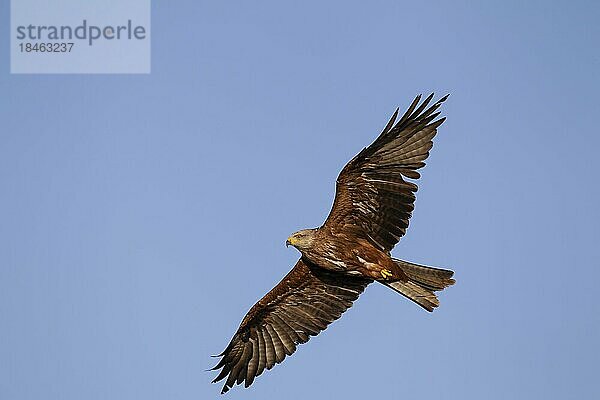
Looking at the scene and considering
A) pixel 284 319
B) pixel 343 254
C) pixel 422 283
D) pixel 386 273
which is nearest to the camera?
pixel 386 273

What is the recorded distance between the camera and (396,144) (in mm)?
14594

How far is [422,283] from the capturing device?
15.1m

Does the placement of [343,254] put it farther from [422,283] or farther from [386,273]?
[422,283]

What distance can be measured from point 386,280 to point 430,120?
2543 millimetres

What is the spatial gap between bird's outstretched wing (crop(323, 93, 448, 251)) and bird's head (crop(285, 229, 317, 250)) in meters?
0.36

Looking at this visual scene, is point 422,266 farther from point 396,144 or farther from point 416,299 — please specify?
point 396,144

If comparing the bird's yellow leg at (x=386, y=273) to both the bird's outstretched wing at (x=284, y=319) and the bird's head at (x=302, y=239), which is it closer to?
the bird's head at (x=302, y=239)

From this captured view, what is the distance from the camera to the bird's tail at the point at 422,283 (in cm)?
1500

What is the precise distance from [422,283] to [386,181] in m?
1.71

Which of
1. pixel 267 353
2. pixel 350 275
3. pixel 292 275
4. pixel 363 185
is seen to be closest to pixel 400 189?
pixel 363 185

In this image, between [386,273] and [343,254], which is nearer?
[386,273]

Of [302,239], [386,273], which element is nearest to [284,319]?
[302,239]

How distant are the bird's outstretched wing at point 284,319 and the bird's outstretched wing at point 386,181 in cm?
159

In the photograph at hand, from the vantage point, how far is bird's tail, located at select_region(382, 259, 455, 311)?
591 inches
